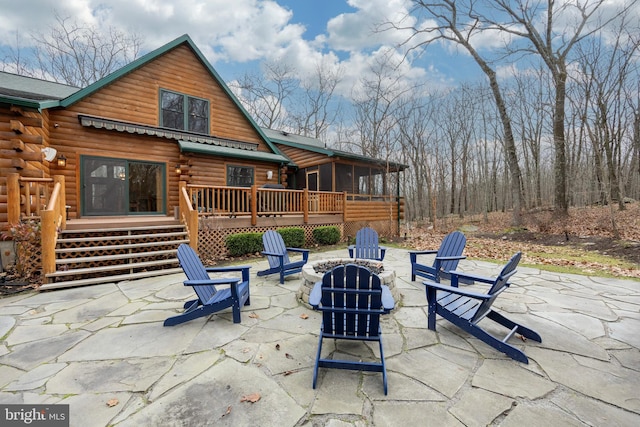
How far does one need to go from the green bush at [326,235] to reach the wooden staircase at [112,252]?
4375 mm

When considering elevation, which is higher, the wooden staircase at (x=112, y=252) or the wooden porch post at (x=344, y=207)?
the wooden porch post at (x=344, y=207)

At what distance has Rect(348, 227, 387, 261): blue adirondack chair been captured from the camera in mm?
5555

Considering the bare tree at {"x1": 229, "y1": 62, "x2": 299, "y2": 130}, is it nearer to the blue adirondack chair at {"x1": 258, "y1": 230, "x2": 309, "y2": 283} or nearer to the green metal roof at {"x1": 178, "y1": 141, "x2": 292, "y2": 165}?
the green metal roof at {"x1": 178, "y1": 141, "x2": 292, "y2": 165}

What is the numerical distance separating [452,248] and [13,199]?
8.64m

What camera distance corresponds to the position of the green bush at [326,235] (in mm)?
9805

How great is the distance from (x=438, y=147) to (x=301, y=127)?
11.9m

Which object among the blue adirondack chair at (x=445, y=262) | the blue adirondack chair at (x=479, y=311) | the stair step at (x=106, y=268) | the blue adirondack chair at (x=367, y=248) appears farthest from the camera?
the blue adirondack chair at (x=367, y=248)

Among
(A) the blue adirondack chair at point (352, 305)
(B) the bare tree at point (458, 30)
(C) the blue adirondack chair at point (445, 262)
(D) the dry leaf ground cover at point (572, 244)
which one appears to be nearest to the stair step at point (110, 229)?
(A) the blue adirondack chair at point (352, 305)

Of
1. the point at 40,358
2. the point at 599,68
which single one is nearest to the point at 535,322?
the point at 40,358

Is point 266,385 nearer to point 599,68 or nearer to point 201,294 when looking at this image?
point 201,294

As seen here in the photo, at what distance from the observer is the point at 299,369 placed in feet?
7.94

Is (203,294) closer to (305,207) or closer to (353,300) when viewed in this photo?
(353,300)

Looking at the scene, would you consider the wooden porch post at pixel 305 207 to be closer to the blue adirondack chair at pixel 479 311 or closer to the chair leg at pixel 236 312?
the chair leg at pixel 236 312

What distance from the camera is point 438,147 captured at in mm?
22719
